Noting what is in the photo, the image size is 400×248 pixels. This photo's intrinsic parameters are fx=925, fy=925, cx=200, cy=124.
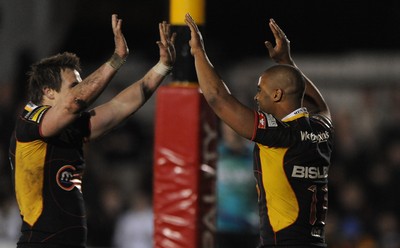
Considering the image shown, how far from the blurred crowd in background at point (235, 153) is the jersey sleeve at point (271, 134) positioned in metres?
3.35

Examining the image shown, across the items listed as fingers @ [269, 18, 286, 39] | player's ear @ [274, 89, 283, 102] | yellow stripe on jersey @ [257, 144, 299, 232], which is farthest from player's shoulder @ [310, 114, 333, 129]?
fingers @ [269, 18, 286, 39]

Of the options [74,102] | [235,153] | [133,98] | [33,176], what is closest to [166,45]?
[133,98]

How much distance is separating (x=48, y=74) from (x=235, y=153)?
3.57 m

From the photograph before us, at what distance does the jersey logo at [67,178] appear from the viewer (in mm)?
5355

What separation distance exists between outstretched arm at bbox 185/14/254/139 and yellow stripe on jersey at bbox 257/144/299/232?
0.19 metres

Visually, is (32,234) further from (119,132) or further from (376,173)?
(119,132)

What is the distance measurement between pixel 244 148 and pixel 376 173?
77.6 inches

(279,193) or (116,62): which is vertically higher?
(116,62)

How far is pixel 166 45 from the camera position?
19.0ft

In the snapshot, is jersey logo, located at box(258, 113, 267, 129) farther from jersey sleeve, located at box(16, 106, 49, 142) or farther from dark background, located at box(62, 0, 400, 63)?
dark background, located at box(62, 0, 400, 63)

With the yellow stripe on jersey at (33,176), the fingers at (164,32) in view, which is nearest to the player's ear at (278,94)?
the fingers at (164,32)

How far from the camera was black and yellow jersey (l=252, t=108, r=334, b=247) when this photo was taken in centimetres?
514

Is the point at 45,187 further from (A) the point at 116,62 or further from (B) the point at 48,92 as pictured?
(A) the point at 116,62

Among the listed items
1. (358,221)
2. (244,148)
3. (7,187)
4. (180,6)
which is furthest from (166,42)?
(7,187)
